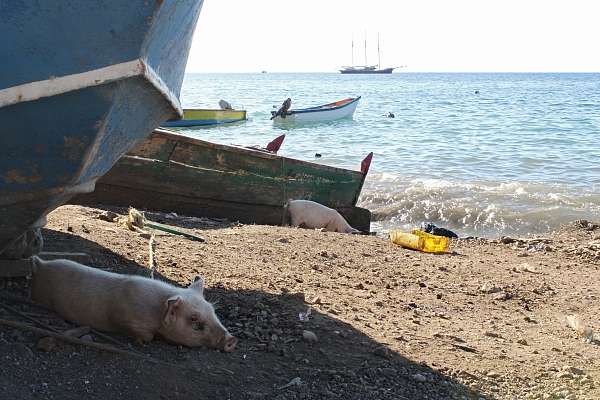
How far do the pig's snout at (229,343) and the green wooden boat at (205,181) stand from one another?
5.75 m

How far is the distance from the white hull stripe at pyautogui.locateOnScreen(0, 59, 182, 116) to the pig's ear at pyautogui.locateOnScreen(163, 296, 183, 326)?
123cm

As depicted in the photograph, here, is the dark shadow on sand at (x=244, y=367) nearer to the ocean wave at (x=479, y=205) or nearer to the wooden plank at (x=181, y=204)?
the wooden plank at (x=181, y=204)

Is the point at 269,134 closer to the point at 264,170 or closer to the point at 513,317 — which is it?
the point at 264,170

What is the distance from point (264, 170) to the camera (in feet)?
37.3

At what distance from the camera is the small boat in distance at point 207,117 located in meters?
31.5

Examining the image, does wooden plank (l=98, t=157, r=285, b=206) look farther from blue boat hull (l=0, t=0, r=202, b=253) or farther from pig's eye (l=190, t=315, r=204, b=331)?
pig's eye (l=190, t=315, r=204, b=331)

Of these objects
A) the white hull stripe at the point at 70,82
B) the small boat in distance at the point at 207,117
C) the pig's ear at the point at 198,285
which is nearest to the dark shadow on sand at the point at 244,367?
the pig's ear at the point at 198,285

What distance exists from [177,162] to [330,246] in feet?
8.72

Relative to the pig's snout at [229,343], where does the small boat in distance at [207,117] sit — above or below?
below

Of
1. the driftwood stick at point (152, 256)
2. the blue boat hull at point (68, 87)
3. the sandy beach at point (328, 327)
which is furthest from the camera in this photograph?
the driftwood stick at point (152, 256)

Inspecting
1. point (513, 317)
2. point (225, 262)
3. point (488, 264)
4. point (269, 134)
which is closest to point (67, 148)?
point (225, 262)

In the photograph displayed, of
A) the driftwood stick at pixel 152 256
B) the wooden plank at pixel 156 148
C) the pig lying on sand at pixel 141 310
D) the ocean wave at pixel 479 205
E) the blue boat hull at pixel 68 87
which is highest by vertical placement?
the blue boat hull at pixel 68 87

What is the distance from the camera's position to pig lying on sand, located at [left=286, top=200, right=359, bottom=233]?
37.2ft

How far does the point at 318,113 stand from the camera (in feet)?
116
